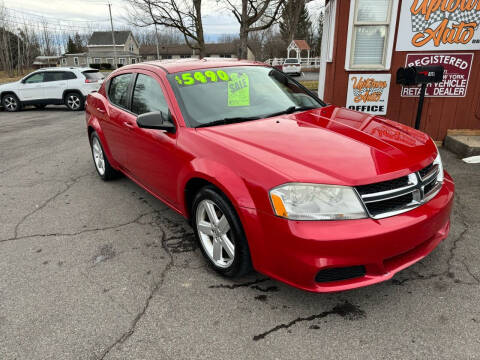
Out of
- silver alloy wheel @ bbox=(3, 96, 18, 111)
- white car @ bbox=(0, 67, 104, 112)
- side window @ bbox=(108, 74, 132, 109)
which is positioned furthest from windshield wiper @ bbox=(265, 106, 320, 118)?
silver alloy wheel @ bbox=(3, 96, 18, 111)

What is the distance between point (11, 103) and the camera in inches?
567

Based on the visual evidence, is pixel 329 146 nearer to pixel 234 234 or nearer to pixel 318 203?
pixel 318 203

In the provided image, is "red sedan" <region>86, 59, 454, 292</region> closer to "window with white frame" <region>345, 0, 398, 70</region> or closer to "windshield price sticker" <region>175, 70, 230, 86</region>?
"windshield price sticker" <region>175, 70, 230, 86</region>

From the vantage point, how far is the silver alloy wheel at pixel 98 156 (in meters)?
5.05

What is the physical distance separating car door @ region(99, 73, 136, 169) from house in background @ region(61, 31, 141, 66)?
78997 millimetres

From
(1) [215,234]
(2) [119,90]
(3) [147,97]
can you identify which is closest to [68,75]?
(2) [119,90]

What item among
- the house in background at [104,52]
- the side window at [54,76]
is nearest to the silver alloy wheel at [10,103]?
the side window at [54,76]

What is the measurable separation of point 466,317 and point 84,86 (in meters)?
14.1

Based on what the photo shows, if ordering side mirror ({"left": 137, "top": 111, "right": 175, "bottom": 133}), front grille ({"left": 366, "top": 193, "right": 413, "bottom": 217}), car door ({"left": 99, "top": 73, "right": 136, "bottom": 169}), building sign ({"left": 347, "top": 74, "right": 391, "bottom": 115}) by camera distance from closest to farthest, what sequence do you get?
front grille ({"left": 366, "top": 193, "right": 413, "bottom": 217}), side mirror ({"left": 137, "top": 111, "right": 175, "bottom": 133}), car door ({"left": 99, "top": 73, "right": 136, "bottom": 169}), building sign ({"left": 347, "top": 74, "right": 391, "bottom": 115})

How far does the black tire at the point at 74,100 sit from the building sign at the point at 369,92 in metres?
11.0

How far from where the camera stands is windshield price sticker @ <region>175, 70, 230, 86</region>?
10.7 ft

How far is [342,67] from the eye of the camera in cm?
667

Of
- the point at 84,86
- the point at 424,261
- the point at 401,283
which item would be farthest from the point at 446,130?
the point at 84,86

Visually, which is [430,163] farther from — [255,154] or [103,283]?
[103,283]
